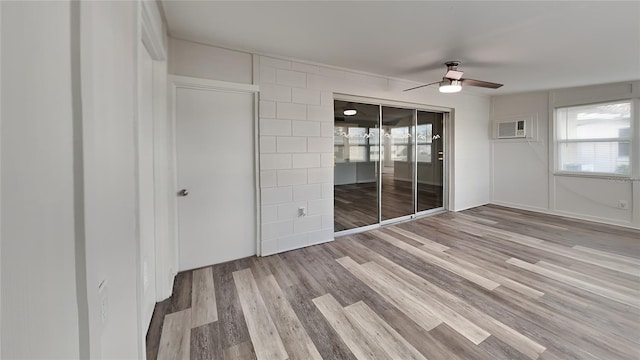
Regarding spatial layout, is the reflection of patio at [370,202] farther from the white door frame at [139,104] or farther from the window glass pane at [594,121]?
the window glass pane at [594,121]

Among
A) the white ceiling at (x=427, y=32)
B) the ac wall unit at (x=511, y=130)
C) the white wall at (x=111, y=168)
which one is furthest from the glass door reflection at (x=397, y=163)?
the white wall at (x=111, y=168)

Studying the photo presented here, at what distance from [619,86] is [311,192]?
218 inches

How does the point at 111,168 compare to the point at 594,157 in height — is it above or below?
below

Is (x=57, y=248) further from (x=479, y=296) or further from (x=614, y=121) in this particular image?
(x=614, y=121)

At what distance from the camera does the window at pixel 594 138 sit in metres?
4.14

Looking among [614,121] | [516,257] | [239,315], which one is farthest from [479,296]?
[614,121]

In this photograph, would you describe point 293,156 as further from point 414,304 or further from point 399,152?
point 399,152

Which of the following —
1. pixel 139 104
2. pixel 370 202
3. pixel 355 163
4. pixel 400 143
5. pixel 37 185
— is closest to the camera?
pixel 37 185

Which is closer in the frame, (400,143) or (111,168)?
(111,168)

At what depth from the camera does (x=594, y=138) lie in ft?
14.5

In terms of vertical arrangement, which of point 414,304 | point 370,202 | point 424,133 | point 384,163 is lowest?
point 414,304

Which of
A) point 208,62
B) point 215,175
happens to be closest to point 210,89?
point 208,62

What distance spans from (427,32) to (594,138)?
4.45 m

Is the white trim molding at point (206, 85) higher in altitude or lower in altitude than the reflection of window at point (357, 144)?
higher
